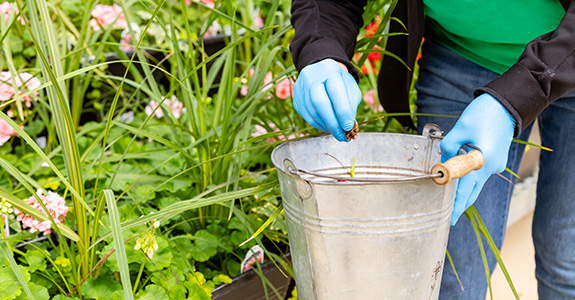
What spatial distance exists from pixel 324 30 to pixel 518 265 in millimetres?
1327

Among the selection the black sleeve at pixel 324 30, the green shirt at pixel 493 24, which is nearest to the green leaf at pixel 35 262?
the black sleeve at pixel 324 30

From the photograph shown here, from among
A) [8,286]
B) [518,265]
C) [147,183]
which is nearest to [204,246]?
[147,183]

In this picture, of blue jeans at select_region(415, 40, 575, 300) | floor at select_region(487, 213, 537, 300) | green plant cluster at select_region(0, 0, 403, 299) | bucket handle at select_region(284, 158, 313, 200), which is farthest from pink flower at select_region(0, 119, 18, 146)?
floor at select_region(487, 213, 537, 300)

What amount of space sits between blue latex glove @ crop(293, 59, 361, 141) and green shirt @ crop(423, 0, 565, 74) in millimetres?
254

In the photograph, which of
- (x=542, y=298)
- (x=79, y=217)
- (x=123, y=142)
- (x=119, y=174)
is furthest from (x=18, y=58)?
(x=542, y=298)

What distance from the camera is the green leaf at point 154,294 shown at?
2.91 feet

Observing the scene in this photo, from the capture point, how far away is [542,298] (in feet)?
Answer: 3.65

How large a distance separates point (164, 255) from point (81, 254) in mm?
137

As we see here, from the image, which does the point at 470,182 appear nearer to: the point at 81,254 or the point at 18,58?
the point at 81,254

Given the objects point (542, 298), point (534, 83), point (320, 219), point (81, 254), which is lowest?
point (542, 298)

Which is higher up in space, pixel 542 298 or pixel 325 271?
pixel 325 271

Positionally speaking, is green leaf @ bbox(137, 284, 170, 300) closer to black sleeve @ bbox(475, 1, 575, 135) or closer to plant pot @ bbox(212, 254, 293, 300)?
plant pot @ bbox(212, 254, 293, 300)

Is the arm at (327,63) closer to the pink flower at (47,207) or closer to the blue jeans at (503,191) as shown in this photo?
the blue jeans at (503,191)

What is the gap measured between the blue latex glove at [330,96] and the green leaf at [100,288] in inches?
17.5
